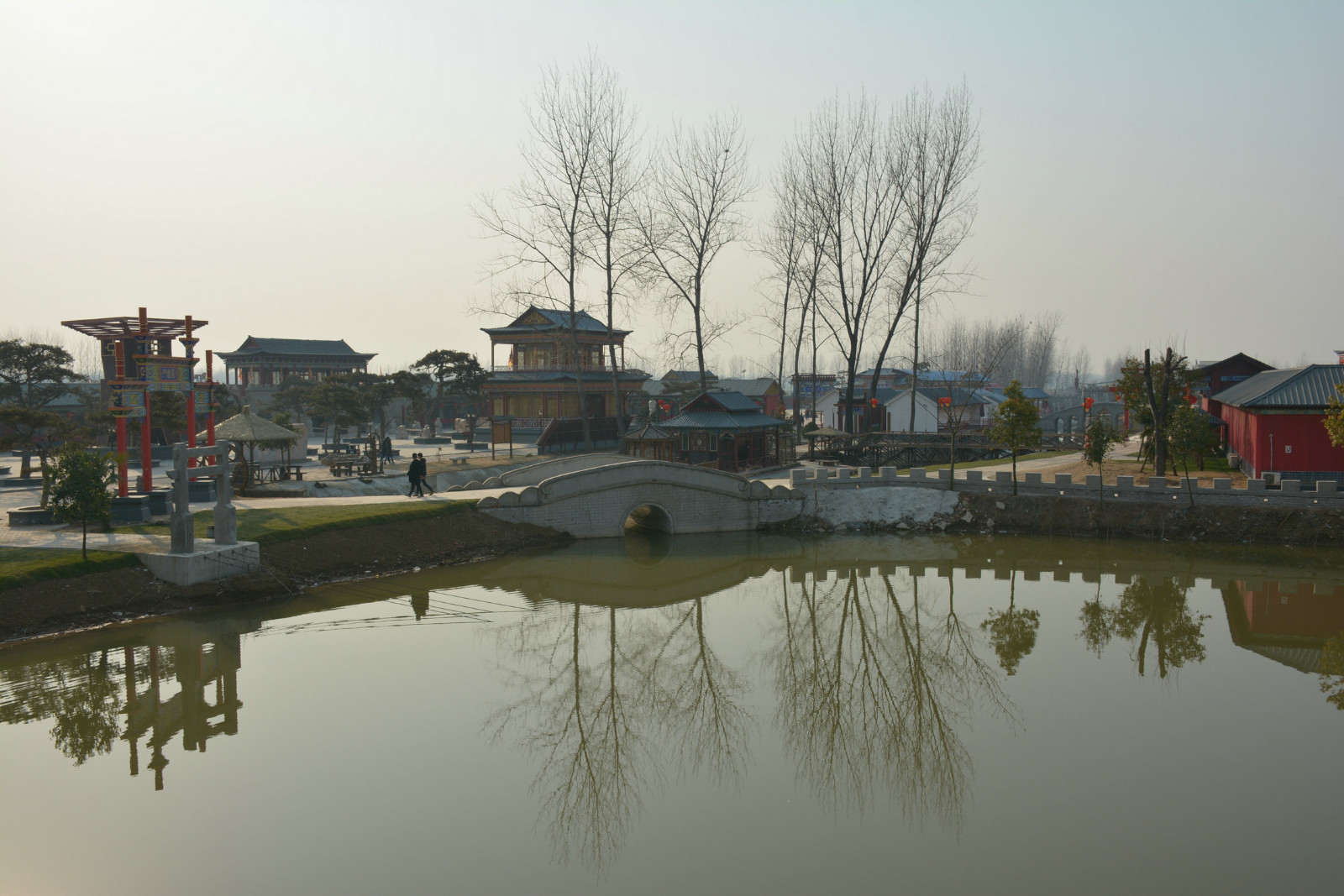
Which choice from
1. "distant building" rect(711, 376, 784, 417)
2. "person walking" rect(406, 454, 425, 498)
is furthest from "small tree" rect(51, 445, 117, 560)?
"distant building" rect(711, 376, 784, 417)

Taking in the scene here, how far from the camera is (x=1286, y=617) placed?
18.0m

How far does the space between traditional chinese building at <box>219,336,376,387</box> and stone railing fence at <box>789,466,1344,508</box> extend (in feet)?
137

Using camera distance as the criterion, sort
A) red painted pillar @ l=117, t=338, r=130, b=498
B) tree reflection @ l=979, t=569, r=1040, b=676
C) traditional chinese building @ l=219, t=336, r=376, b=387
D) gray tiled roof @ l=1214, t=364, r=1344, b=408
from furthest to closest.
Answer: traditional chinese building @ l=219, t=336, r=376, b=387, gray tiled roof @ l=1214, t=364, r=1344, b=408, red painted pillar @ l=117, t=338, r=130, b=498, tree reflection @ l=979, t=569, r=1040, b=676

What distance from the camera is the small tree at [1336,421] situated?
22344 millimetres

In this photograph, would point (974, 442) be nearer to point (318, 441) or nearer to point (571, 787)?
point (571, 787)

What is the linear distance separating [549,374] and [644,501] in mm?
21842

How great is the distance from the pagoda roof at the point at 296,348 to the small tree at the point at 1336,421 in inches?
2184

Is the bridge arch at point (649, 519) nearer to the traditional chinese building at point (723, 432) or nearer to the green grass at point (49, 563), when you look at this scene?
the traditional chinese building at point (723, 432)

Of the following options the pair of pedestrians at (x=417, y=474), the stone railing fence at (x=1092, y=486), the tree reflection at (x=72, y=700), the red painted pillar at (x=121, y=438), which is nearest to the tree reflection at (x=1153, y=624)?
the stone railing fence at (x=1092, y=486)

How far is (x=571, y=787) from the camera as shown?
36.5 feet

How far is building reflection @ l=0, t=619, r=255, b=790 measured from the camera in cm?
1231

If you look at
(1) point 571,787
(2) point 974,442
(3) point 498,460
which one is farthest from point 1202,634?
(3) point 498,460

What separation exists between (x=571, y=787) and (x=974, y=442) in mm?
31979

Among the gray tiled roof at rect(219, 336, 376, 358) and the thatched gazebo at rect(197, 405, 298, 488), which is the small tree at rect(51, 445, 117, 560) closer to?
the thatched gazebo at rect(197, 405, 298, 488)
